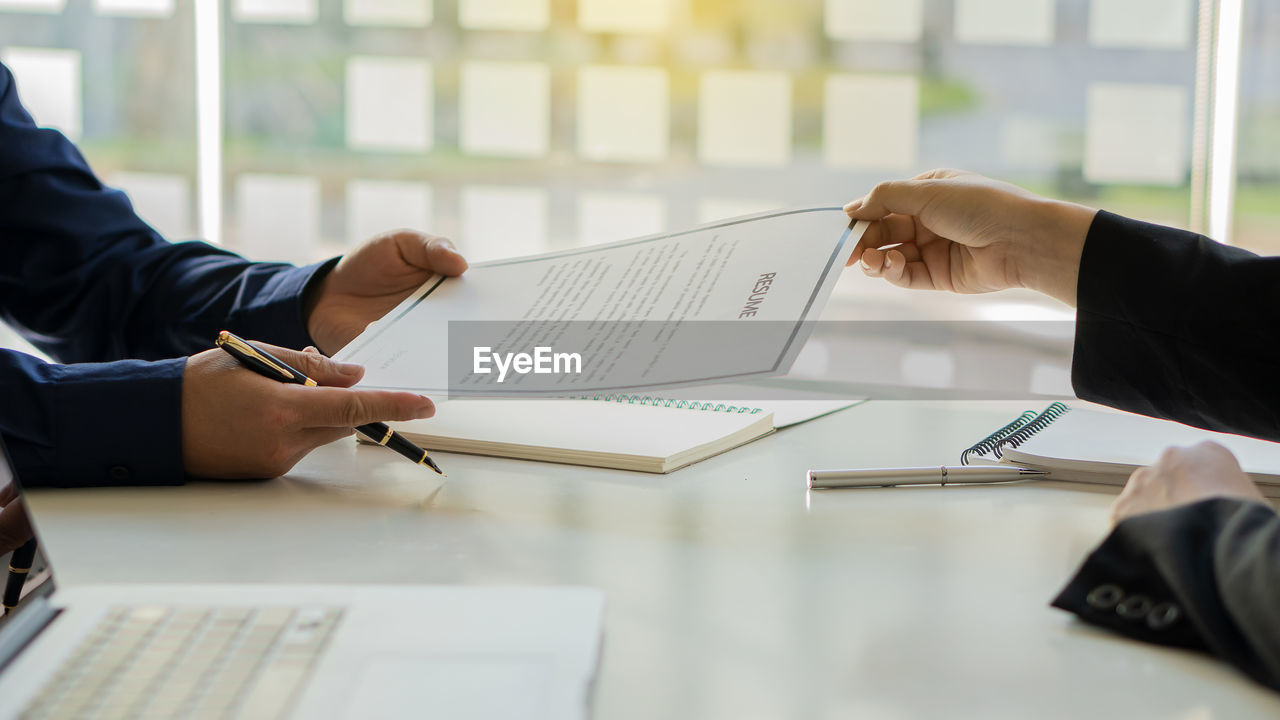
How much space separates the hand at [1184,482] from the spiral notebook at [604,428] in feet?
1.15

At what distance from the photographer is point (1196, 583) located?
1.54 feet

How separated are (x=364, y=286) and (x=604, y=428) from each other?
0.35m

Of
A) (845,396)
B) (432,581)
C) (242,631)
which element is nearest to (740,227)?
(845,396)

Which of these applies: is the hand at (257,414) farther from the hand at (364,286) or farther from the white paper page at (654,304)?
the hand at (364,286)

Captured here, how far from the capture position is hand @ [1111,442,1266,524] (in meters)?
0.55

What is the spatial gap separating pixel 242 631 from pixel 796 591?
0.29 metres

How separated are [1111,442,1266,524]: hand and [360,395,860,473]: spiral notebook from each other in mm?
350

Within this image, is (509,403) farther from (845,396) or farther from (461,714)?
(461,714)

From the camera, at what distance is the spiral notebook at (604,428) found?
0.82 m

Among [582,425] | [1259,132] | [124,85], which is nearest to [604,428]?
[582,425]

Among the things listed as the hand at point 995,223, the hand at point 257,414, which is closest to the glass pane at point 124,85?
the hand at point 257,414

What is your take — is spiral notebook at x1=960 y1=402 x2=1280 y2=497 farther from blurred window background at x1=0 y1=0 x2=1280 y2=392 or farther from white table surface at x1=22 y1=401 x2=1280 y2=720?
blurred window background at x1=0 y1=0 x2=1280 y2=392

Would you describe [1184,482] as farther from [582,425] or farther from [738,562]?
[582,425]

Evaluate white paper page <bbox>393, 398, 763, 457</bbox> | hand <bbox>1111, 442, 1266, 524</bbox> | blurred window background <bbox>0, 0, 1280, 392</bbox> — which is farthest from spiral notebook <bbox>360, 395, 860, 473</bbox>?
blurred window background <bbox>0, 0, 1280, 392</bbox>
